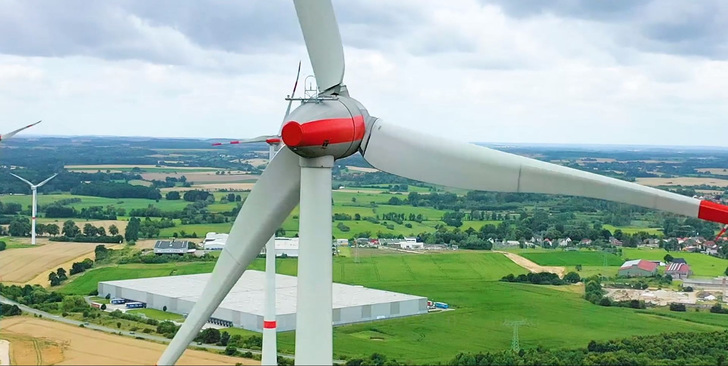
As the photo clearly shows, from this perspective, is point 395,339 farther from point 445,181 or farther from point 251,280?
point 445,181

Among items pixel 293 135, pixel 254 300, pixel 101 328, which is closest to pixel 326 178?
pixel 293 135

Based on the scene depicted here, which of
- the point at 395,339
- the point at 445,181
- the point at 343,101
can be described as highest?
the point at 343,101

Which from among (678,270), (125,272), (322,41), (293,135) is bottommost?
(125,272)

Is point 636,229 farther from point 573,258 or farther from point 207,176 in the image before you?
point 207,176

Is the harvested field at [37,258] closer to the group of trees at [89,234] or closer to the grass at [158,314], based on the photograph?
the group of trees at [89,234]

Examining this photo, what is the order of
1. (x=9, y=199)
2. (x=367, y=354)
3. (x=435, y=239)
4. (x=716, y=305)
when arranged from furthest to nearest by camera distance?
(x=9, y=199) < (x=435, y=239) < (x=716, y=305) < (x=367, y=354)

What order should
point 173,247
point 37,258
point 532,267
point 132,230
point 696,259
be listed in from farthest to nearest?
point 132,230 → point 173,247 → point 696,259 → point 37,258 → point 532,267

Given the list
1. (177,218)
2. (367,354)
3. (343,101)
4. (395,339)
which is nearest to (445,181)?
(343,101)

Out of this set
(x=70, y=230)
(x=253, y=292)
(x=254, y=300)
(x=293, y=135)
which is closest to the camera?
(x=293, y=135)
